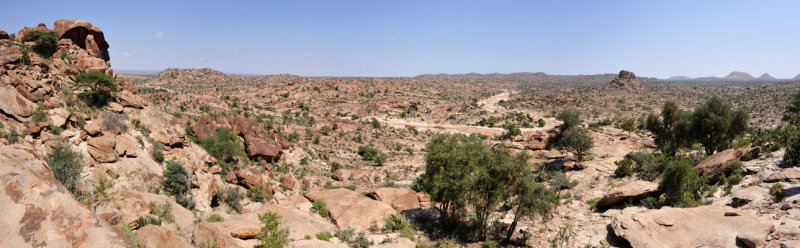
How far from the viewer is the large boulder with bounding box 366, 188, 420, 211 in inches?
837

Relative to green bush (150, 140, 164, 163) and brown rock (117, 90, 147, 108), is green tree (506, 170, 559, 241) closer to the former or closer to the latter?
green bush (150, 140, 164, 163)

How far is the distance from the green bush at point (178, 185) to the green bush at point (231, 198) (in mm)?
2647

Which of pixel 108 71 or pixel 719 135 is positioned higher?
pixel 108 71

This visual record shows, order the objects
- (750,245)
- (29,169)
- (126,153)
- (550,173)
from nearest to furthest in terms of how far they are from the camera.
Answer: (29,169), (750,245), (126,153), (550,173)

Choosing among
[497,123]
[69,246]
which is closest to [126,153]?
[69,246]

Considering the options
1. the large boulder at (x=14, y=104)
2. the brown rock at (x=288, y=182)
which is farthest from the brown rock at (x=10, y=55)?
the brown rock at (x=288, y=182)

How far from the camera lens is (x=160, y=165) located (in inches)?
698

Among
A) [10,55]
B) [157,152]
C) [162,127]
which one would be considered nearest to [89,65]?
[10,55]

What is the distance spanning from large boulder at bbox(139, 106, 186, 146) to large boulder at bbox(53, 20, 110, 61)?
7.37 m

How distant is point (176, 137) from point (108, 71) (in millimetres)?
6892

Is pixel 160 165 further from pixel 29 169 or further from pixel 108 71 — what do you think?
pixel 29 169

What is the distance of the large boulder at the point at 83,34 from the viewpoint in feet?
72.0

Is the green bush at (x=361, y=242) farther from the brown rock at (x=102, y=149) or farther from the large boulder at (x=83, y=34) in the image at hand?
the large boulder at (x=83, y=34)

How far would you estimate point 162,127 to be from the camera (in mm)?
20500
